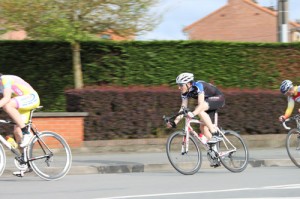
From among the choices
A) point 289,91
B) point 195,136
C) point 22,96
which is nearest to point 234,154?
point 195,136

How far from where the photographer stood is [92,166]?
35.3ft

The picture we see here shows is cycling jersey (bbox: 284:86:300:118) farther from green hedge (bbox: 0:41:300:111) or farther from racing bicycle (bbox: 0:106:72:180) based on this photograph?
racing bicycle (bbox: 0:106:72:180)

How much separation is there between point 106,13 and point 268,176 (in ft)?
20.0

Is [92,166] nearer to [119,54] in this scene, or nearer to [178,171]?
[178,171]

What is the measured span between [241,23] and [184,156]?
3989 cm

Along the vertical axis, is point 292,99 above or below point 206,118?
above

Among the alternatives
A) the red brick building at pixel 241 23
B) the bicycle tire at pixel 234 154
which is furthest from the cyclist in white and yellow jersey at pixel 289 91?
the red brick building at pixel 241 23

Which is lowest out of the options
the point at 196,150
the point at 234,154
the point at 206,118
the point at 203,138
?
the point at 234,154

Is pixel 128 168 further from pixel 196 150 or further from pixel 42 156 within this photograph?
pixel 42 156

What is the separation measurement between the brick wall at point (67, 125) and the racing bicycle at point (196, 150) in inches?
152

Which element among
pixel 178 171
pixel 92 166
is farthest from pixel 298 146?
pixel 92 166

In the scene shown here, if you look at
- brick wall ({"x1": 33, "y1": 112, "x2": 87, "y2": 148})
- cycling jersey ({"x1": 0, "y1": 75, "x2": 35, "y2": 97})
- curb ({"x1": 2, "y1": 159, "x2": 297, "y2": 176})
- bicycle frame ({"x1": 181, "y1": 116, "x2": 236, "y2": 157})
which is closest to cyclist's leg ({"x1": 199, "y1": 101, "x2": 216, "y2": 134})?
bicycle frame ({"x1": 181, "y1": 116, "x2": 236, "y2": 157})

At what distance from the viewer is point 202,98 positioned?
32.7 feet

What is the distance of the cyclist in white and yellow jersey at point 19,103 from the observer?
8.59m
